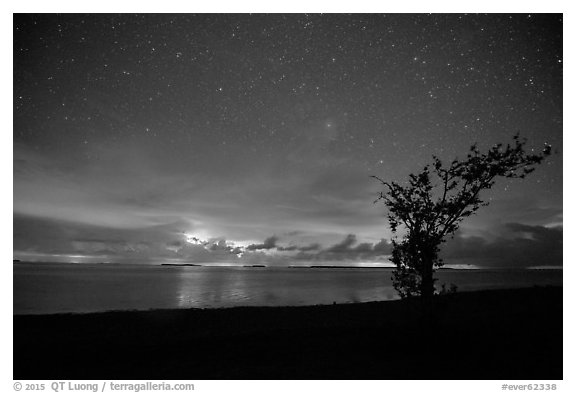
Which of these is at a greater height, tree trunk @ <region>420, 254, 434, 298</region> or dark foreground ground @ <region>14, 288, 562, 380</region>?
tree trunk @ <region>420, 254, 434, 298</region>

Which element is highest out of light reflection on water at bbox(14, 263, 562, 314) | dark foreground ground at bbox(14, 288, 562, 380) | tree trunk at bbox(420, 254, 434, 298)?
tree trunk at bbox(420, 254, 434, 298)

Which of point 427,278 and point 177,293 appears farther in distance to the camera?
point 177,293

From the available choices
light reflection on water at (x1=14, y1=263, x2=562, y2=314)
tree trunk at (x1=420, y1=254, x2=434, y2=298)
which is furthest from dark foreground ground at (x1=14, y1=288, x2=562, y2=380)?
light reflection on water at (x1=14, y1=263, x2=562, y2=314)

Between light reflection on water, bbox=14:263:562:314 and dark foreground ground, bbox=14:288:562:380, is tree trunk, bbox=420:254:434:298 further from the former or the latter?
light reflection on water, bbox=14:263:562:314

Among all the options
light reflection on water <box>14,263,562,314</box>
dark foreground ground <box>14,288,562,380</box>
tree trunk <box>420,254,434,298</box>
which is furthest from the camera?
light reflection on water <box>14,263,562,314</box>

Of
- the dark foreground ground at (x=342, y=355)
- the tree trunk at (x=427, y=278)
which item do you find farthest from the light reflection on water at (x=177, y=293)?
the tree trunk at (x=427, y=278)

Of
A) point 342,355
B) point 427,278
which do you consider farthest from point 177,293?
point 427,278

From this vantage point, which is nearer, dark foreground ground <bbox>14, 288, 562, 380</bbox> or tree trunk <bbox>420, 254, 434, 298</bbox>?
dark foreground ground <bbox>14, 288, 562, 380</bbox>

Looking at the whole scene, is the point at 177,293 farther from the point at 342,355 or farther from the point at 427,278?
the point at 427,278

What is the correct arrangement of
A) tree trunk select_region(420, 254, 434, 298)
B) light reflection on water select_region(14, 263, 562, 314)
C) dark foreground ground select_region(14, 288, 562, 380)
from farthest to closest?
light reflection on water select_region(14, 263, 562, 314) → tree trunk select_region(420, 254, 434, 298) → dark foreground ground select_region(14, 288, 562, 380)

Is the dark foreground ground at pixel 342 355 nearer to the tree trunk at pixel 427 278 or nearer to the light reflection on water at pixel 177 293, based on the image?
the tree trunk at pixel 427 278

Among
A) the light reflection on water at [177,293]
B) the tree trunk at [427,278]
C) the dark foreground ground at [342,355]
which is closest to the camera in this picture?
the dark foreground ground at [342,355]

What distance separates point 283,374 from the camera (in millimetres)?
8477

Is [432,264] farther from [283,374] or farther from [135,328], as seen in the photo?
[135,328]
